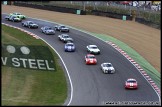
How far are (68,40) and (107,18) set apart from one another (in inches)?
829

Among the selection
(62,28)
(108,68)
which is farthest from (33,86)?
(62,28)

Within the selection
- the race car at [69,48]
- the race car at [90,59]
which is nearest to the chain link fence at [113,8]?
the race car at [69,48]

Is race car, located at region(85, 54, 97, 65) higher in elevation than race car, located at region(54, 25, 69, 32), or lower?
lower

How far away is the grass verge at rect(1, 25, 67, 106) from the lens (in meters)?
44.4

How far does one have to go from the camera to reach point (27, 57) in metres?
58.5

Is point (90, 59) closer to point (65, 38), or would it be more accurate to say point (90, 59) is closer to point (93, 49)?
point (93, 49)

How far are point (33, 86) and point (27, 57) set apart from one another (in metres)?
9.99

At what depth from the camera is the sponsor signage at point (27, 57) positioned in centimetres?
5597

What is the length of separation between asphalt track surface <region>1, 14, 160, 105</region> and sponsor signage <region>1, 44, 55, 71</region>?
81.7 inches

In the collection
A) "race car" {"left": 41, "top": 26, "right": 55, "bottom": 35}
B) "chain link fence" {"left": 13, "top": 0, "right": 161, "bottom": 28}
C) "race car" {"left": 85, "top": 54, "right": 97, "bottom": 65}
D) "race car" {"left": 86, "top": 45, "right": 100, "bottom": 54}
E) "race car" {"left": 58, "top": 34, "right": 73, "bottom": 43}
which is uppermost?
"chain link fence" {"left": 13, "top": 0, "right": 161, "bottom": 28}

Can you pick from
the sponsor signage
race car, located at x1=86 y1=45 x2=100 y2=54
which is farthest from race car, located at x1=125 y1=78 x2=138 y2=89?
race car, located at x1=86 y1=45 x2=100 y2=54

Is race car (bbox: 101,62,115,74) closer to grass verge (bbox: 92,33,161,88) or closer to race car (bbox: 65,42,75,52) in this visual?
grass verge (bbox: 92,33,161,88)

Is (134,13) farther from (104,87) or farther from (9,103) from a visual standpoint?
(9,103)

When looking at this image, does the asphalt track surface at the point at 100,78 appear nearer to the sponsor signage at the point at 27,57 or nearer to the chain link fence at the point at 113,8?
the sponsor signage at the point at 27,57
